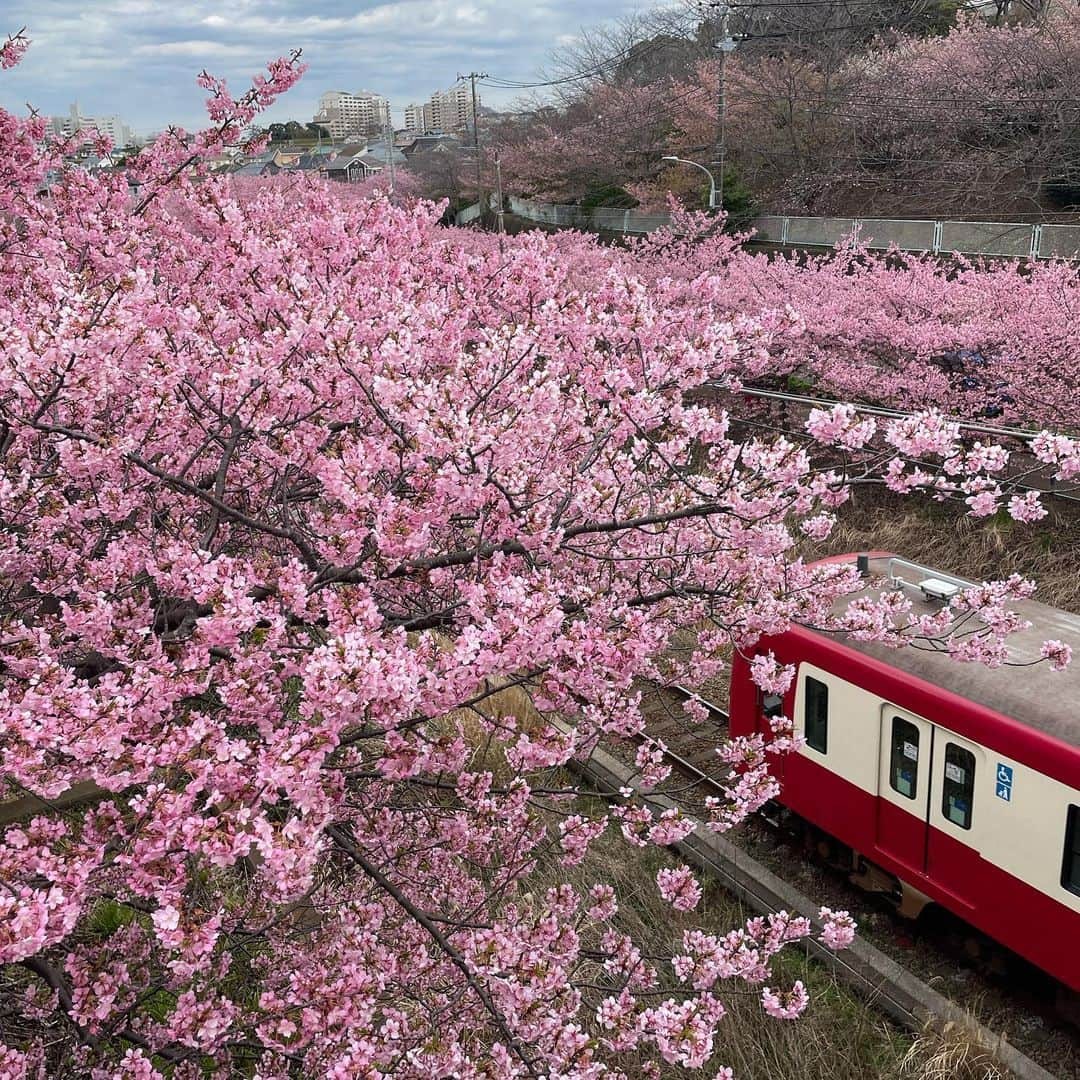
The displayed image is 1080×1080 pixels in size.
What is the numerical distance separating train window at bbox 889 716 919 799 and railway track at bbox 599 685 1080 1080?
1171 mm

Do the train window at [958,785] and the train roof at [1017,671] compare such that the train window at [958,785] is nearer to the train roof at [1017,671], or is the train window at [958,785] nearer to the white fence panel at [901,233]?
the train roof at [1017,671]

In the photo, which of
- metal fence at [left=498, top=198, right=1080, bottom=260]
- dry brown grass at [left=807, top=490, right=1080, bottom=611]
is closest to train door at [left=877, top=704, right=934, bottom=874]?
dry brown grass at [left=807, top=490, right=1080, bottom=611]

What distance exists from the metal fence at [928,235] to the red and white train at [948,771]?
1334 cm

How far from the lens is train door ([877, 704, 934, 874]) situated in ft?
18.7

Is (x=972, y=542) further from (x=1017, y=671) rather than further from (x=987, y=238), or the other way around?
(x=987, y=238)

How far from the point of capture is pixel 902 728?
5824mm

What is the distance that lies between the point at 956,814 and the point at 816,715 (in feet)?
3.87

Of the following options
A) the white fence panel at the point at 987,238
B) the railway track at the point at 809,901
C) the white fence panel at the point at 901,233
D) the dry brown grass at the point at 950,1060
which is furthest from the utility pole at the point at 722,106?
the dry brown grass at the point at 950,1060

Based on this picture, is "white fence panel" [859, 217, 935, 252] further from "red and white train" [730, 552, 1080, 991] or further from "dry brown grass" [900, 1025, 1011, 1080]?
"dry brown grass" [900, 1025, 1011, 1080]

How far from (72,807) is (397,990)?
14.0 feet

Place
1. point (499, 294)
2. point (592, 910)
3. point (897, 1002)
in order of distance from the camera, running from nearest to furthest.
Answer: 1. point (592, 910)
2. point (897, 1002)
3. point (499, 294)

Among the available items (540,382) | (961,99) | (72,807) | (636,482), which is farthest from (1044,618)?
(961,99)

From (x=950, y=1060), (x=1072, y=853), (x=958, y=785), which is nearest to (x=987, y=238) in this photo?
(x=958, y=785)

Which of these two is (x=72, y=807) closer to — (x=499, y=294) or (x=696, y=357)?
(x=499, y=294)
